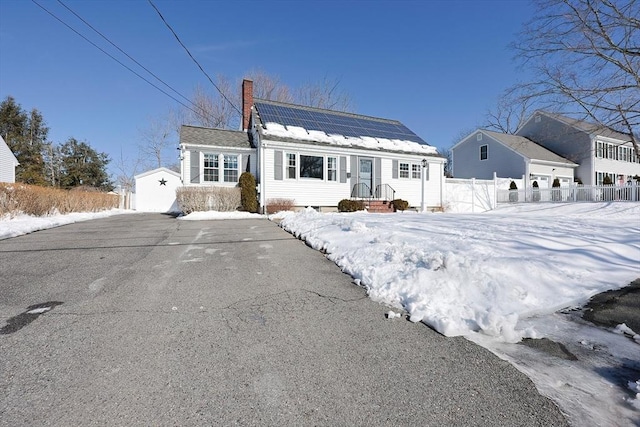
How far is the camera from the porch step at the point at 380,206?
617 inches

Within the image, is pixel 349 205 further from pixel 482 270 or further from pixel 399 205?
pixel 482 270

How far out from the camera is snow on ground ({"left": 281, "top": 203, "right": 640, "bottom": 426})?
1.96 m

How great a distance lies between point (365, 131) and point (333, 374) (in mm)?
17260

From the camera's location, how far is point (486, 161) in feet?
92.4

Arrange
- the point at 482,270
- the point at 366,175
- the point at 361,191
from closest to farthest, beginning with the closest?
the point at 482,270 < the point at 361,191 < the point at 366,175

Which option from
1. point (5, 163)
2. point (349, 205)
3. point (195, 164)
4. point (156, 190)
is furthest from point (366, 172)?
point (5, 163)

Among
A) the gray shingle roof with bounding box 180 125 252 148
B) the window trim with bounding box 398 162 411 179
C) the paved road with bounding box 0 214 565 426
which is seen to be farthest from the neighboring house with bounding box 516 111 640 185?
the paved road with bounding box 0 214 565 426

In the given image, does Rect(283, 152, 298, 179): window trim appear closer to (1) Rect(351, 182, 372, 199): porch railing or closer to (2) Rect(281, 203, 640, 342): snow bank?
(1) Rect(351, 182, 372, 199): porch railing

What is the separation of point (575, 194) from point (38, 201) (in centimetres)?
2925

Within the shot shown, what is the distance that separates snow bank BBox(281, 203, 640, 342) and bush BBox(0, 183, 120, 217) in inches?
453

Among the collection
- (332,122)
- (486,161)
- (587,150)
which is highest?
(332,122)

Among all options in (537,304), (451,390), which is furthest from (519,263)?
(451,390)

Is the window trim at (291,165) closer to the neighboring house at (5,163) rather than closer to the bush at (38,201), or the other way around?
the bush at (38,201)

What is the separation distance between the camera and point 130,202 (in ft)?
91.4
